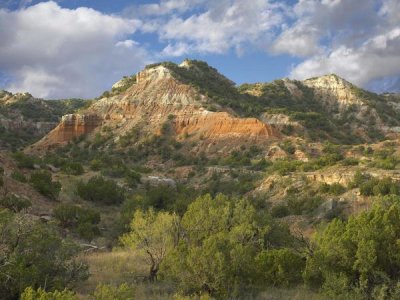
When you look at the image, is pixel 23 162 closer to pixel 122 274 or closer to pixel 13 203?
pixel 13 203

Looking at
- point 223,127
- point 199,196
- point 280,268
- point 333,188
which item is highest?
point 223,127

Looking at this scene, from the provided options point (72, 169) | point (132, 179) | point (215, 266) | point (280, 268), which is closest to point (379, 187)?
point (280, 268)

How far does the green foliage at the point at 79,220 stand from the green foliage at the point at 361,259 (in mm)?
12424

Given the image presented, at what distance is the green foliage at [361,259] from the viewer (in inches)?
465

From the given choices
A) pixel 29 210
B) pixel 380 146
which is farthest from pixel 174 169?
pixel 29 210

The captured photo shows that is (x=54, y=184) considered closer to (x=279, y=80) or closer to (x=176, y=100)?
(x=176, y=100)

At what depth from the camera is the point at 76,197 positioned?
31375mm

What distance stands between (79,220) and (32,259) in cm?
1230

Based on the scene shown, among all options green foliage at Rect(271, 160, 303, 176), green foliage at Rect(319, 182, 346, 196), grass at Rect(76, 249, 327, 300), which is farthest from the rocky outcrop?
grass at Rect(76, 249, 327, 300)

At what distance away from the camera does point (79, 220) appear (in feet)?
77.6

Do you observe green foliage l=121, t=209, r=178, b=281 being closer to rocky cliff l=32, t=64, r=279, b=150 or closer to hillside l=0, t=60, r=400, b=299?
hillside l=0, t=60, r=400, b=299

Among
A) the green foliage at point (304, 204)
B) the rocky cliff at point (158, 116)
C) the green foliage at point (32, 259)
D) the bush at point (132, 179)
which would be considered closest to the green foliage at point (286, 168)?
the green foliage at point (304, 204)

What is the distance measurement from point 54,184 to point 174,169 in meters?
29.4

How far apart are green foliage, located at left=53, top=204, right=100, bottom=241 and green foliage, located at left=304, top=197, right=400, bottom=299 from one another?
12424 millimetres
